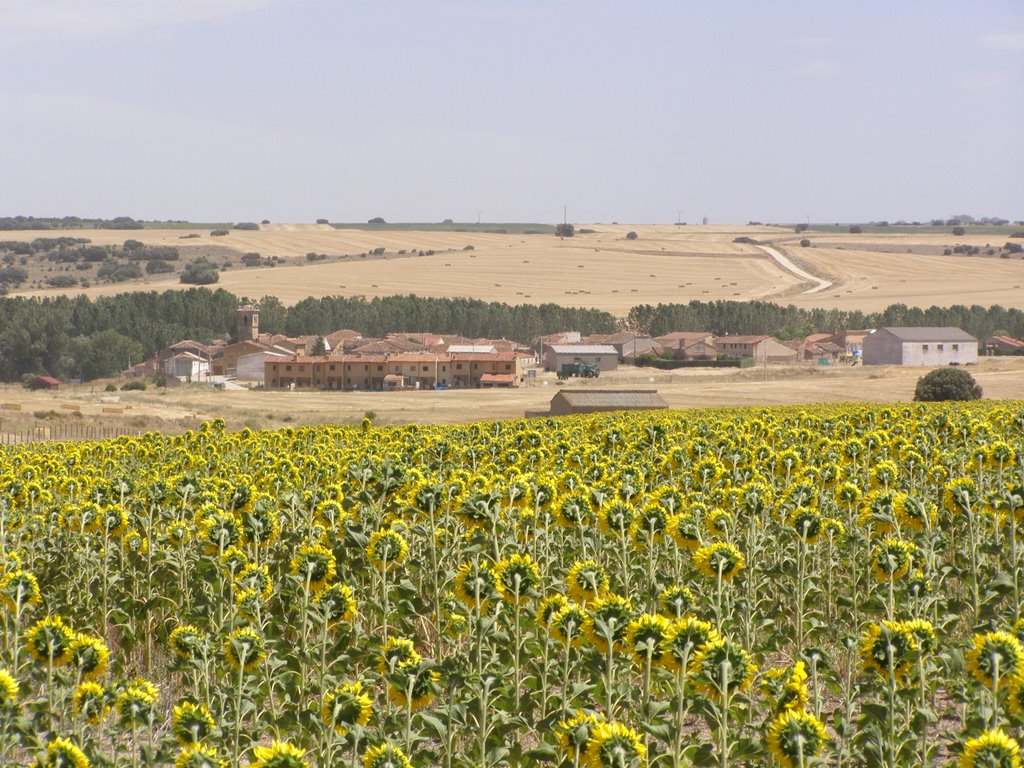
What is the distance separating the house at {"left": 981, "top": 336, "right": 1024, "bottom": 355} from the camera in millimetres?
131750

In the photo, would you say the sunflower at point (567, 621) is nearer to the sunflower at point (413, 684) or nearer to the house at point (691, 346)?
the sunflower at point (413, 684)

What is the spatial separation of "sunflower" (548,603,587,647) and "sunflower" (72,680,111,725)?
260 centimetres

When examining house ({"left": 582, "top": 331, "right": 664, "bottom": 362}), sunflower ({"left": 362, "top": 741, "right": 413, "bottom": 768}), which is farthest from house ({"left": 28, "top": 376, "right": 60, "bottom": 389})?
sunflower ({"left": 362, "top": 741, "right": 413, "bottom": 768})

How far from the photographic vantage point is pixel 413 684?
711 cm

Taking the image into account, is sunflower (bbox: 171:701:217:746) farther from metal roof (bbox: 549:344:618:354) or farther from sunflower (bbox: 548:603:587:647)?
metal roof (bbox: 549:344:618:354)

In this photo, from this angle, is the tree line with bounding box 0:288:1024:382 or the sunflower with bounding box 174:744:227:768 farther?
the tree line with bounding box 0:288:1024:382

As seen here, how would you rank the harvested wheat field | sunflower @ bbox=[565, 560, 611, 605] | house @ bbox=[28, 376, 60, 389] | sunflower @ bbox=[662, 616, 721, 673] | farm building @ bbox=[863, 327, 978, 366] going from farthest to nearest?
1. farm building @ bbox=[863, 327, 978, 366]
2. house @ bbox=[28, 376, 60, 389]
3. the harvested wheat field
4. sunflower @ bbox=[565, 560, 611, 605]
5. sunflower @ bbox=[662, 616, 721, 673]

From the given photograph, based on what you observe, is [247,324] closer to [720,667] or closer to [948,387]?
[948,387]

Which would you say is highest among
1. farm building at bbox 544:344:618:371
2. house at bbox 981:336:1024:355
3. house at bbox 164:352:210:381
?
house at bbox 981:336:1024:355

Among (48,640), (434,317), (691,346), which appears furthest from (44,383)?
(48,640)

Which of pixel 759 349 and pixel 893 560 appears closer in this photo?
pixel 893 560

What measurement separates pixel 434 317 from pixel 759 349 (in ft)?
137

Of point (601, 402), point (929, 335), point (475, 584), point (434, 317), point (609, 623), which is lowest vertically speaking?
point (601, 402)

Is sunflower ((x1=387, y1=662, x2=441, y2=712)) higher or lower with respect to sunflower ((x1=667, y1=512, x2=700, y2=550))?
lower
